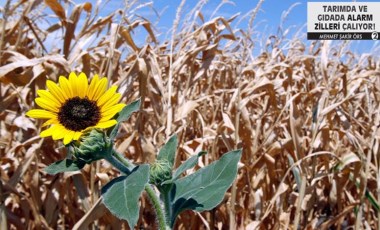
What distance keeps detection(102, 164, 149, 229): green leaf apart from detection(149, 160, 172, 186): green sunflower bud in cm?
5

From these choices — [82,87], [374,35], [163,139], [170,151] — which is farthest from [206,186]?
[374,35]

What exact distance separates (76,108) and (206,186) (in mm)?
307

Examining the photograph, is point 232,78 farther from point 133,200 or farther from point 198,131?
point 133,200

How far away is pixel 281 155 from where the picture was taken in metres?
2.91

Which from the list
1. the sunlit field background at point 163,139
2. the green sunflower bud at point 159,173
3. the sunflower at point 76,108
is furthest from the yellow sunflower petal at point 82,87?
the sunlit field background at point 163,139

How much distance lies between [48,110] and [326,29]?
2242 millimetres

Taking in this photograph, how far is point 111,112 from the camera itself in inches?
37.6

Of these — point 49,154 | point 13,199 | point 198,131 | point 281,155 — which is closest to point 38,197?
point 49,154

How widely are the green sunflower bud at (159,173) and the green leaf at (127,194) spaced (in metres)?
0.05

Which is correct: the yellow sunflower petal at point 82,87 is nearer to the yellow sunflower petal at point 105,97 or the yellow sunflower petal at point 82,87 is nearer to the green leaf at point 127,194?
the yellow sunflower petal at point 105,97

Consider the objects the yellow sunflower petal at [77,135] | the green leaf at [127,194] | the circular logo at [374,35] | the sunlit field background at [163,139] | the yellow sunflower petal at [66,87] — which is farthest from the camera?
the circular logo at [374,35]

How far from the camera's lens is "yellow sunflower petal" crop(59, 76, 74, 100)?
3.34ft

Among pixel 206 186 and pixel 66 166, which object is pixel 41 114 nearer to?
pixel 66 166

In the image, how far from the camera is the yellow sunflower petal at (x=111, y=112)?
945mm
